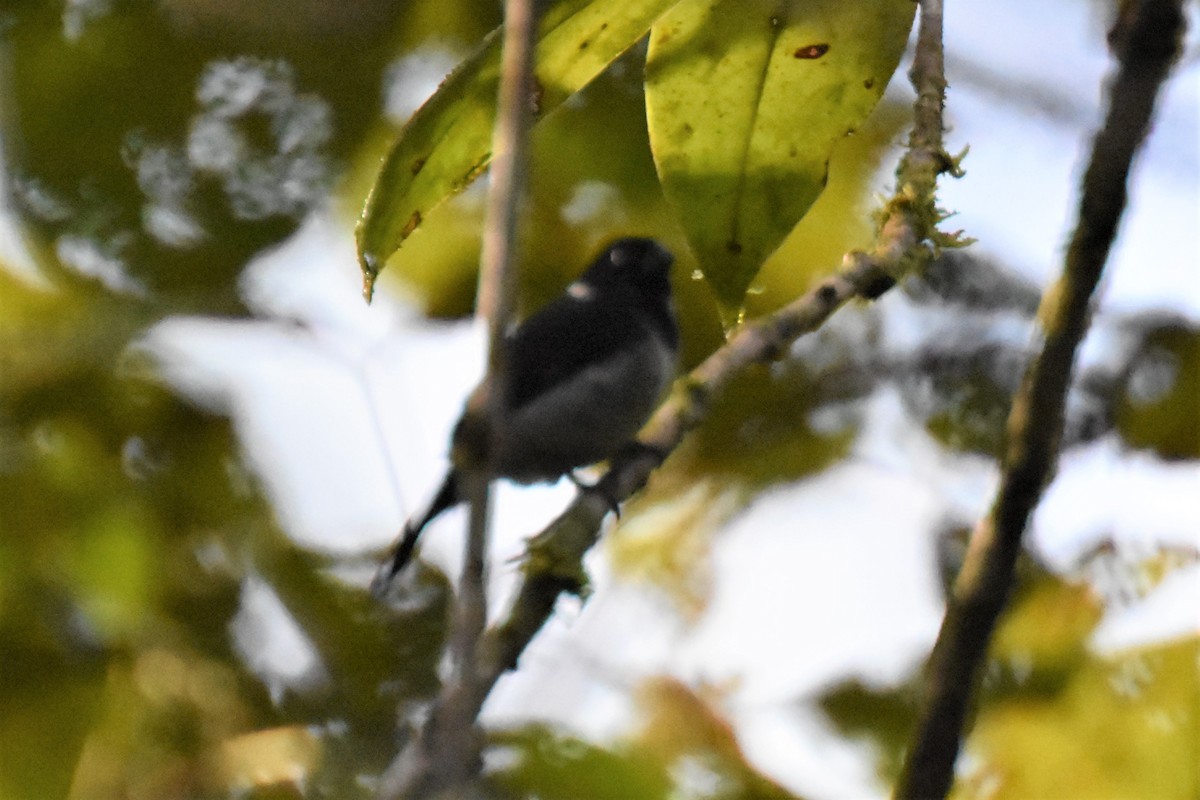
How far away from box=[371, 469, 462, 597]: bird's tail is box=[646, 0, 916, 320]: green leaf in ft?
4.24

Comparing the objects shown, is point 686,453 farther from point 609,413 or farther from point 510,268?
point 510,268

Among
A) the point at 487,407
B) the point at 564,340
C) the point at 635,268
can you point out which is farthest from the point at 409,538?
the point at 487,407

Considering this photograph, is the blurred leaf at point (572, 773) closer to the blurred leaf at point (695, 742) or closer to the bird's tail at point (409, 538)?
the blurred leaf at point (695, 742)

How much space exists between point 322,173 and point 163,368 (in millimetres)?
567

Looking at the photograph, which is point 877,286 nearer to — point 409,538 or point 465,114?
point 465,114

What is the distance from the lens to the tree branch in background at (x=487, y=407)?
0.70m

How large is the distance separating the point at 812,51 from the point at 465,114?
1.47ft

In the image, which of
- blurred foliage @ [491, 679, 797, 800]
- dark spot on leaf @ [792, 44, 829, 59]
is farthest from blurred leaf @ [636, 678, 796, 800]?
dark spot on leaf @ [792, 44, 829, 59]

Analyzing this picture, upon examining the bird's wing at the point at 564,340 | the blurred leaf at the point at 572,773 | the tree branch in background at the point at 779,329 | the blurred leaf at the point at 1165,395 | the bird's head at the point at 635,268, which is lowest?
the blurred leaf at the point at 1165,395

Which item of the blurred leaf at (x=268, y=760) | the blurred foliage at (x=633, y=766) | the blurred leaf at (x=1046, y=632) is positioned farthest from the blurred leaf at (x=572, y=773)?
the blurred leaf at (x=1046, y=632)

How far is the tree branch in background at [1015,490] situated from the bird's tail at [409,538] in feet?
5.55

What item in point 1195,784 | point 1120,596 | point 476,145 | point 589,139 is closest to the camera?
point 476,145

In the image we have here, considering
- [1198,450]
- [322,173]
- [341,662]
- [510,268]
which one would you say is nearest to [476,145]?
[510,268]

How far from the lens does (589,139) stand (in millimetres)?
2848
